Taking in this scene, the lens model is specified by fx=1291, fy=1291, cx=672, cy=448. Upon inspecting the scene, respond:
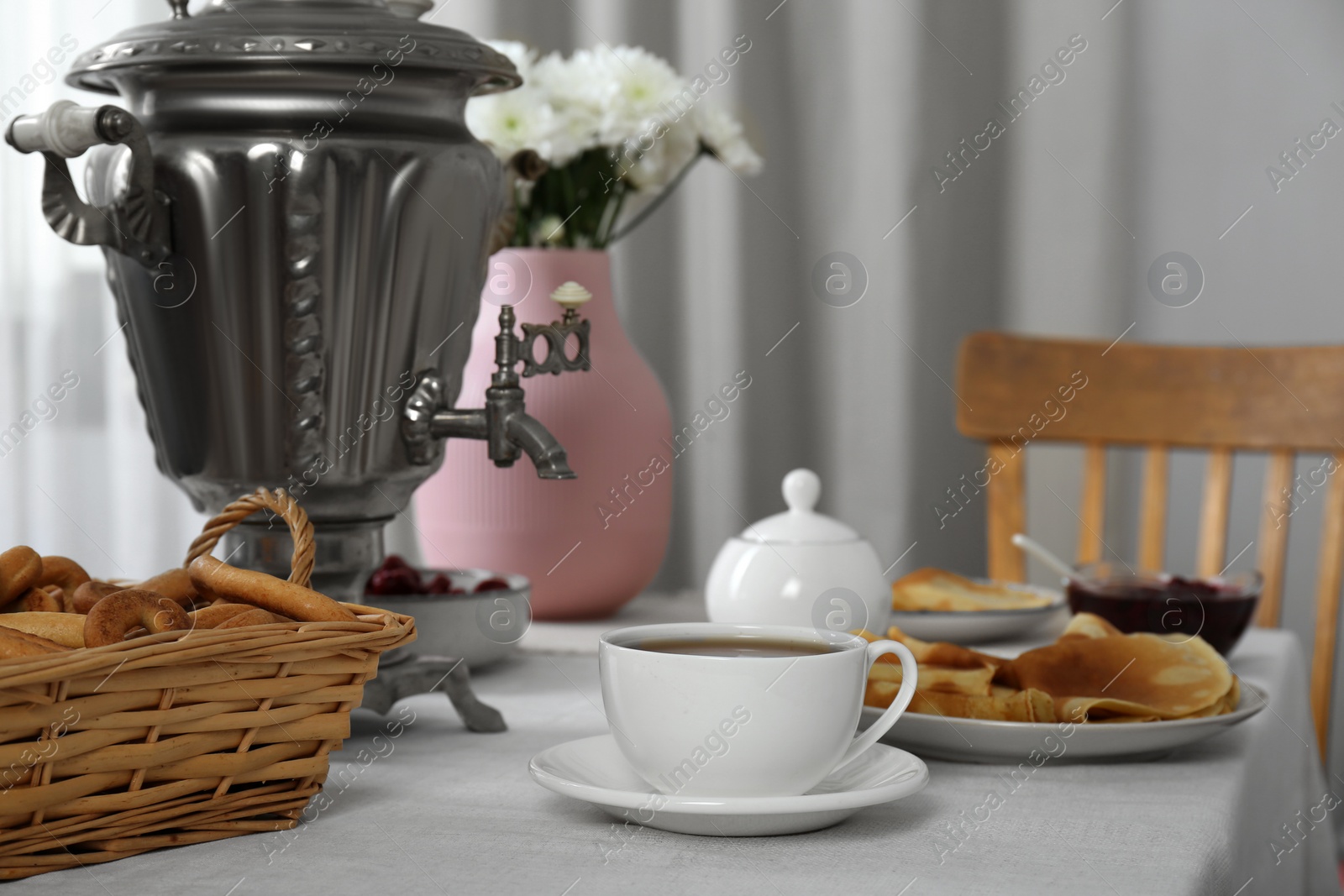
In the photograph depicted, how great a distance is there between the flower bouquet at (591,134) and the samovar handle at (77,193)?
1.22ft

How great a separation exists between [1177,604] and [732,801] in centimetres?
48

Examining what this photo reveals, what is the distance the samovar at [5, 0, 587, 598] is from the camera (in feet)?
2.32

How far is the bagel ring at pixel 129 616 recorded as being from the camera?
505 mm

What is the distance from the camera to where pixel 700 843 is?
21.0 inches

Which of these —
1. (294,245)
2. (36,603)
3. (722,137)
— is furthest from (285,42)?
(722,137)

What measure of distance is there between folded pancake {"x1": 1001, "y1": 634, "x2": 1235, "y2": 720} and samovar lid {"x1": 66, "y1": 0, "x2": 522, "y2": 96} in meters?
0.47

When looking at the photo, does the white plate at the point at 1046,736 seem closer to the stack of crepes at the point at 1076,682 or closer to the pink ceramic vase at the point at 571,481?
the stack of crepes at the point at 1076,682

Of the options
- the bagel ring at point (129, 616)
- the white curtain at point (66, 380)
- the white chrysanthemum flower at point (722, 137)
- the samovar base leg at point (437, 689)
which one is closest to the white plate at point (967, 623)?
the samovar base leg at point (437, 689)

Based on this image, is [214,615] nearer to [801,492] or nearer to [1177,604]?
[801,492]

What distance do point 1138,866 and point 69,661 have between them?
1.36ft

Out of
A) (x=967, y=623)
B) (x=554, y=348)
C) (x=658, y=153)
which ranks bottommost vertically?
(x=967, y=623)

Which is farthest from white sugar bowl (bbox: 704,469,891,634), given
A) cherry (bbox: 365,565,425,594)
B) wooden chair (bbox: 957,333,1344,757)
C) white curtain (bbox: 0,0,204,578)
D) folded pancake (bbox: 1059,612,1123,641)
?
white curtain (bbox: 0,0,204,578)

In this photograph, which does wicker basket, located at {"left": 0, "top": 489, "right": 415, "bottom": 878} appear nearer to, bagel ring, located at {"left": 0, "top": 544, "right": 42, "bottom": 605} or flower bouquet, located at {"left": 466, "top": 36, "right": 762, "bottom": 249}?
bagel ring, located at {"left": 0, "top": 544, "right": 42, "bottom": 605}

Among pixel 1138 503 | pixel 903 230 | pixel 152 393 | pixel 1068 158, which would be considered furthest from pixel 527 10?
pixel 152 393
